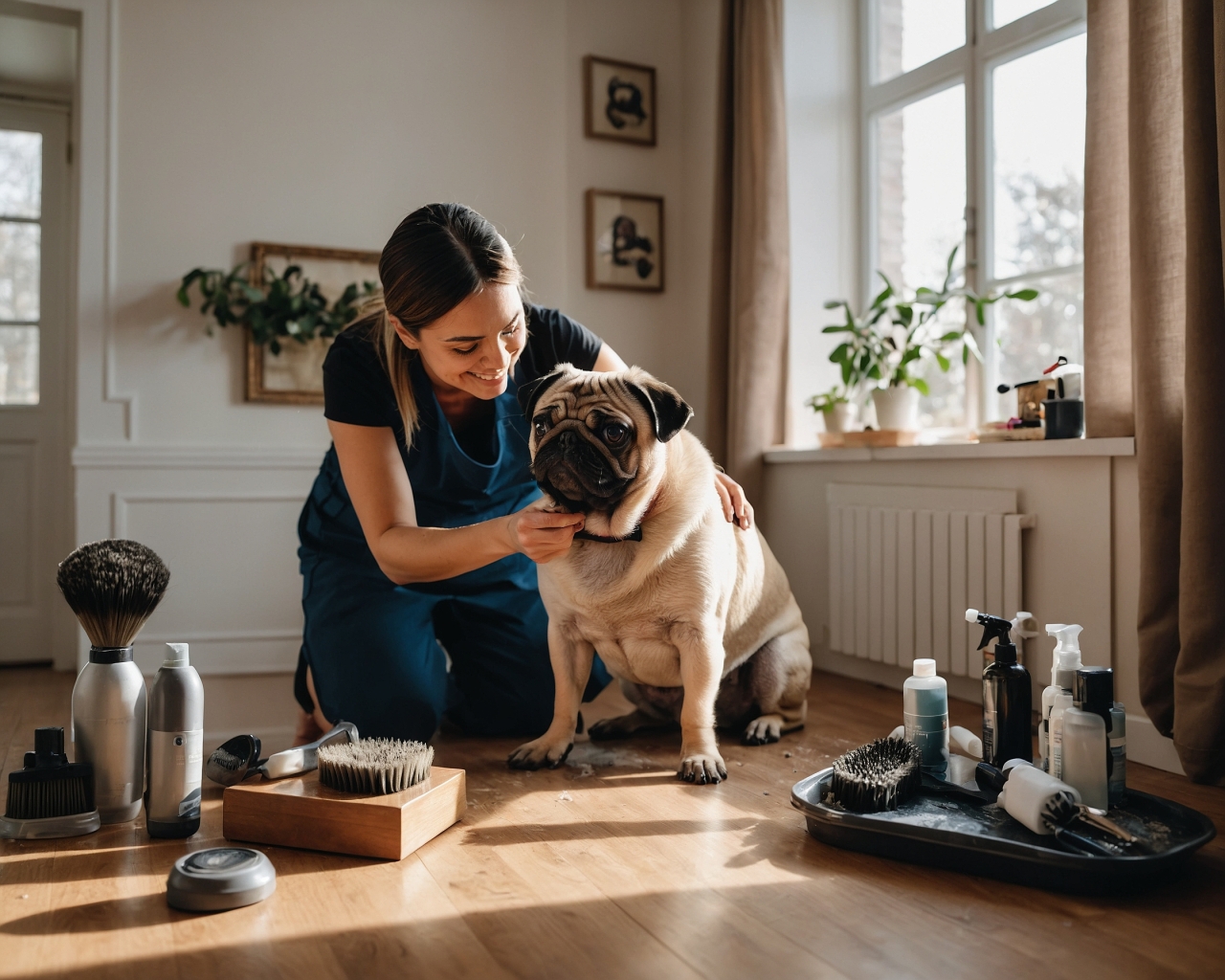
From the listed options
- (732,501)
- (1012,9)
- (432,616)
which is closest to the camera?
(732,501)

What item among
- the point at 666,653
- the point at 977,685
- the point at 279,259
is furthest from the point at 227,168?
the point at 977,685

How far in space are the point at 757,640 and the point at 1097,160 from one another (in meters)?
1.38

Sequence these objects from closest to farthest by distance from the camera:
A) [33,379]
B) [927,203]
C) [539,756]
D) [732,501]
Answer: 1. [539,756]
2. [732,501]
3. [927,203]
4. [33,379]

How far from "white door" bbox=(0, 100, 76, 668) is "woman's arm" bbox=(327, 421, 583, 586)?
2292mm

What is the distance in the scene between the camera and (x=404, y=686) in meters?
2.13

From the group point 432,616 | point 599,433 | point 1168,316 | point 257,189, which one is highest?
point 257,189

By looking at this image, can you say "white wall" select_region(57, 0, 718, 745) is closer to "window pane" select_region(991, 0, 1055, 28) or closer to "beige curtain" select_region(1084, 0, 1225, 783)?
"window pane" select_region(991, 0, 1055, 28)

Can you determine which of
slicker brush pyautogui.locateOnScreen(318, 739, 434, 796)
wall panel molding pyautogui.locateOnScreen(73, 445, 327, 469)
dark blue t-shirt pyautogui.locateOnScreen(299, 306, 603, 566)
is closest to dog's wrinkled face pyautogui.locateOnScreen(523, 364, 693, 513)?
dark blue t-shirt pyautogui.locateOnScreen(299, 306, 603, 566)

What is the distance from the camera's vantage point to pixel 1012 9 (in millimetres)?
3020

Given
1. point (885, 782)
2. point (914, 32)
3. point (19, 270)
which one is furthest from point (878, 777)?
point (19, 270)

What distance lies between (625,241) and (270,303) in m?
1.48

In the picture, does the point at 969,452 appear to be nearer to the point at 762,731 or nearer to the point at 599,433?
the point at 762,731

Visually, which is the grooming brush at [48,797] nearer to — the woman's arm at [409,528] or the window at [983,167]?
the woman's arm at [409,528]

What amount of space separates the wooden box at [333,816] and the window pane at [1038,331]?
219 centimetres
